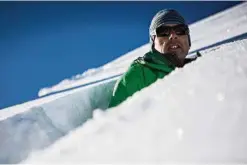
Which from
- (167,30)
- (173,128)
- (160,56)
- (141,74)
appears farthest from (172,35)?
(173,128)

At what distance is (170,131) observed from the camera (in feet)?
2.05

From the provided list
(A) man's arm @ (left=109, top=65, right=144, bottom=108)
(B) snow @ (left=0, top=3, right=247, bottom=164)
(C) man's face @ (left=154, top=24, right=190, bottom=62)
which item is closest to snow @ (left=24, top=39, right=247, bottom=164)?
(B) snow @ (left=0, top=3, right=247, bottom=164)

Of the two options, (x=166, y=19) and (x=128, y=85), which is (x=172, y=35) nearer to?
(x=166, y=19)

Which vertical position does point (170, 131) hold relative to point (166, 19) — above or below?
below

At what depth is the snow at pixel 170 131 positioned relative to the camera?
0.55 meters

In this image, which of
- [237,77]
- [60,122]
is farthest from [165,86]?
[60,122]

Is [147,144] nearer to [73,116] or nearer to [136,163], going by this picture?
[136,163]

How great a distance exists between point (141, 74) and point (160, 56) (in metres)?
0.22

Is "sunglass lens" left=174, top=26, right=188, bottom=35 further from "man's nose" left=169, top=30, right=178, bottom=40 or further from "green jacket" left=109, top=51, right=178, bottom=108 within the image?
"green jacket" left=109, top=51, right=178, bottom=108

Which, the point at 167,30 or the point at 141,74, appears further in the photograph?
the point at 167,30

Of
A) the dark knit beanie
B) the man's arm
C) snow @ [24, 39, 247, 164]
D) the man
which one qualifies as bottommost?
snow @ [24, 39, 247, 164]

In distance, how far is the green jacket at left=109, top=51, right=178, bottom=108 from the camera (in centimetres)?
192

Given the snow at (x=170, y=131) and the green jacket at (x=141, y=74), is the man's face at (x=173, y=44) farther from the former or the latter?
the snow at (x=170, y=131)

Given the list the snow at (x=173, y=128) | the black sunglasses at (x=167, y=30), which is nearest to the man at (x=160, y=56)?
the black sunglasses at (x=167, y=30)
